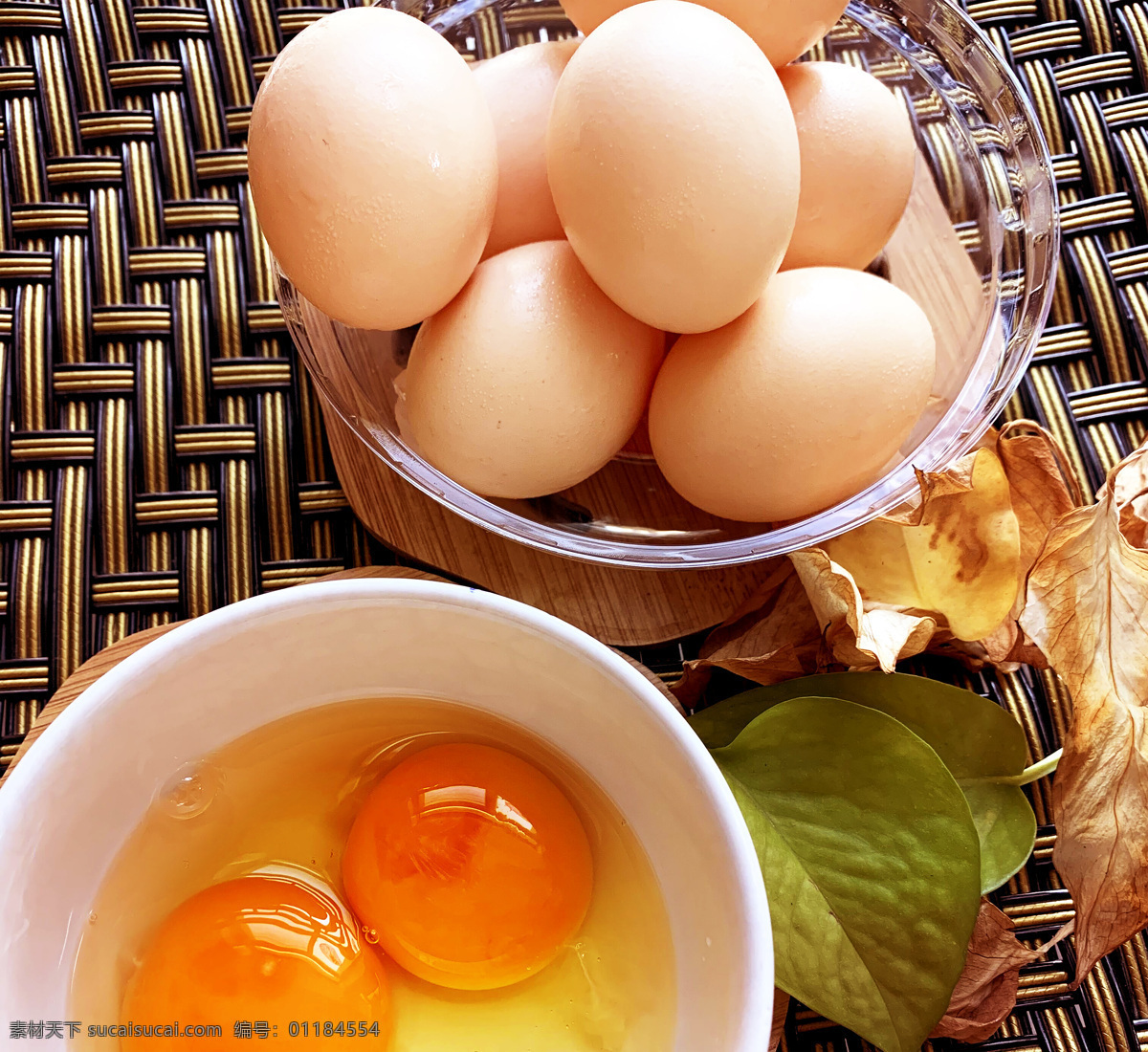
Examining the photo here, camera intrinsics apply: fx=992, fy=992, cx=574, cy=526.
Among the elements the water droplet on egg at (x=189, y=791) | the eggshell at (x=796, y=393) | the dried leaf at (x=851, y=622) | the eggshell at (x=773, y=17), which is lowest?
the water droplet on egg at (x=189, y=791)

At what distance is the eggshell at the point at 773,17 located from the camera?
54 cm

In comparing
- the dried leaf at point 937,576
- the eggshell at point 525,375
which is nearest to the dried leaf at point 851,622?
the dried leaf at point 937,576

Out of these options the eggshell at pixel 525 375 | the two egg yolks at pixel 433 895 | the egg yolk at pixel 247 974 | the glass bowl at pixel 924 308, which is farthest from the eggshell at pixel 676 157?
the egg yolk at pixel 247 974

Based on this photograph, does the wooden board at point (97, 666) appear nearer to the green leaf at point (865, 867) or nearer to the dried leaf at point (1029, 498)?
the green leaf at point (865, 867)

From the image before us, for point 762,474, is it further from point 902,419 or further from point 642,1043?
point 642,1043

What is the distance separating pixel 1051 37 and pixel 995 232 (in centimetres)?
18

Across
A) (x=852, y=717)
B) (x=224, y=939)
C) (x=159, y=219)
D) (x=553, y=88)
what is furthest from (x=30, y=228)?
(x=852, y=717)

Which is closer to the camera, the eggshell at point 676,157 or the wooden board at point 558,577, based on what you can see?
the eggshell at point 676,157

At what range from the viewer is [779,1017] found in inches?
20.8

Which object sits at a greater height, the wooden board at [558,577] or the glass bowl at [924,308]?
the glass bowl at [924,308]

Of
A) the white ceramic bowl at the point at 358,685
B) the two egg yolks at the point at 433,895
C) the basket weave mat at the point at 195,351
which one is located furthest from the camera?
the basket weave mat at the point at 195,351

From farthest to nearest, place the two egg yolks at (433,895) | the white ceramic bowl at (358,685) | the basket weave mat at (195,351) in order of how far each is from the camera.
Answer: the basket weave mat at (195,351), the two egg yolks at (433,895), the white ceramic bowl at (358,685)

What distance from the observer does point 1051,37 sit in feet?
2.34

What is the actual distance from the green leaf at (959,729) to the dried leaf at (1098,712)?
1.7 inches
